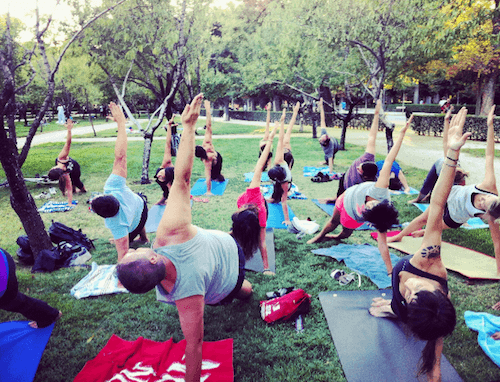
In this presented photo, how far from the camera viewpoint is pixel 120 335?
3463 millimetres

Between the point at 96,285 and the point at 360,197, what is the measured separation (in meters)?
4.09

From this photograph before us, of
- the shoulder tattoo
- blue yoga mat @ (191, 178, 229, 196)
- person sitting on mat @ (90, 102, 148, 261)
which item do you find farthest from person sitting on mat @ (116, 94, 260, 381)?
blue yoga mat @ (191, 178, 229, 196)

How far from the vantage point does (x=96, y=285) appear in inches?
170

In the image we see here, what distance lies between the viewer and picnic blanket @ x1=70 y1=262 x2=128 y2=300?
414 cm

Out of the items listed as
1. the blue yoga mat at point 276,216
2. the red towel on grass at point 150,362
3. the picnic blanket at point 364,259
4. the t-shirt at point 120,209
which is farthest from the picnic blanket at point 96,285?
the picnic blanket at point 364,259

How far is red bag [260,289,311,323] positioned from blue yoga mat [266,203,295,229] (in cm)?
263

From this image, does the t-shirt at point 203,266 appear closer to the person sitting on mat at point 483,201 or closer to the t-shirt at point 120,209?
the t-shirt at point 120,209

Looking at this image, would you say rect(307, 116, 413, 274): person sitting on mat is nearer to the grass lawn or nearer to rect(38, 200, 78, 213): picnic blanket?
the grass lawn

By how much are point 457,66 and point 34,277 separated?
71.8ft

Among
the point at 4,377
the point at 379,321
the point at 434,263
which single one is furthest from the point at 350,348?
the point at 4,377

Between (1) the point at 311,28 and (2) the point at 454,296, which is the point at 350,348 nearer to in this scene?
(2) the point at 454,296

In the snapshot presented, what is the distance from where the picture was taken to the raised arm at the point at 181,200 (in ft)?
→ 7.64

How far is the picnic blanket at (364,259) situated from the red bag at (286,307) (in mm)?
1249

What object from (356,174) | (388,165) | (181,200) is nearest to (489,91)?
(356,174)
